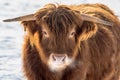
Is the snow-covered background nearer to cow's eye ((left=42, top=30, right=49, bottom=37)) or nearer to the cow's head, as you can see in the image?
the cow's head

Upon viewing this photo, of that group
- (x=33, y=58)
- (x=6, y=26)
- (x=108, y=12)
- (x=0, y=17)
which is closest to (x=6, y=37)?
(x=6, y=26)

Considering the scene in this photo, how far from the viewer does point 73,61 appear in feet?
19.2

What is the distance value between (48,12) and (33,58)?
0.67 meters

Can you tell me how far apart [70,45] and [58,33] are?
0.75 ft

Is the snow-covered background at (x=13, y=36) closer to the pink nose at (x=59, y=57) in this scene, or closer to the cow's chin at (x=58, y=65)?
the cow's chin at (x=58, y=65)

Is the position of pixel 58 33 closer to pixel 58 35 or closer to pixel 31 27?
pixel 58 35

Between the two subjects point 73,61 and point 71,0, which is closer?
point 73,61

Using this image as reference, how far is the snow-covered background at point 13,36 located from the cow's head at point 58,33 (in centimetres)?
100

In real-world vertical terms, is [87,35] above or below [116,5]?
above

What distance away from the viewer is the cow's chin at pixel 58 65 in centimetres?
545

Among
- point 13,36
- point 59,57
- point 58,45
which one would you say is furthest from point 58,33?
point 13,36

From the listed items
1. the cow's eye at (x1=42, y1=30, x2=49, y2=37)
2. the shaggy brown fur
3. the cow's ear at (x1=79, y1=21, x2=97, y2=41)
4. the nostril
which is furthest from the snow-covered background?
the nostril

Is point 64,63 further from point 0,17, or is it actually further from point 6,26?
point 0,17

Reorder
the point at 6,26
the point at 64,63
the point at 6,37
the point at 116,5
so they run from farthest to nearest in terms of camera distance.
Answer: the point at 116,5 < the point at 6,26 < the point at 6,37 < the point at 64,63
